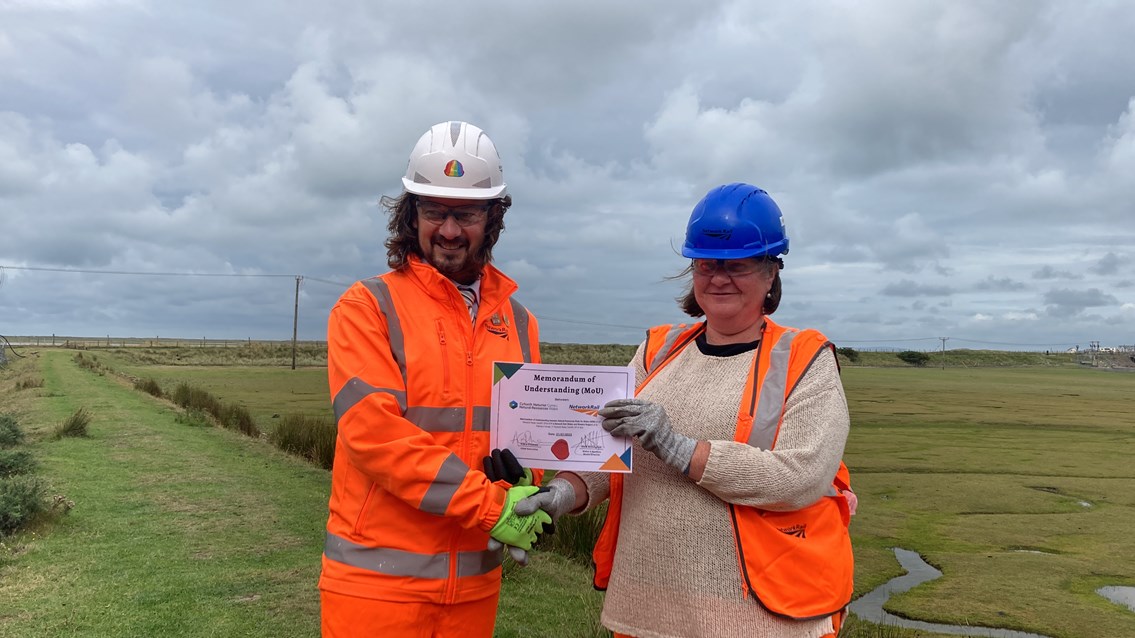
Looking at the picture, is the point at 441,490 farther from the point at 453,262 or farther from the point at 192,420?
the point at 192,420

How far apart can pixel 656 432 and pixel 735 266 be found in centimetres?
57

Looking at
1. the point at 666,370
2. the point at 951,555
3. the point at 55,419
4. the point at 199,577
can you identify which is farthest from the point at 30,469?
the point at 951,555

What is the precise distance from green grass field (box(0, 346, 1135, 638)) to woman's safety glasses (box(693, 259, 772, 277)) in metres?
2.52

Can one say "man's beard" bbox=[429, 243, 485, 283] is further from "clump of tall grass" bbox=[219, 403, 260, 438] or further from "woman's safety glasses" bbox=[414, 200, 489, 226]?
"clump of tall grass" bbox=[219, 403, 260, 438]

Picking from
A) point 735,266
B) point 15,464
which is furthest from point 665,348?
point 15,464

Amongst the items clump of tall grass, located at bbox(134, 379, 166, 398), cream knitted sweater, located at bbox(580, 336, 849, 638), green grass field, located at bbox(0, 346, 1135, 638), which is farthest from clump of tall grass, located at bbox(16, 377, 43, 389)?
cream knitted sweater, located at bbox(580, 336, 849, 638)

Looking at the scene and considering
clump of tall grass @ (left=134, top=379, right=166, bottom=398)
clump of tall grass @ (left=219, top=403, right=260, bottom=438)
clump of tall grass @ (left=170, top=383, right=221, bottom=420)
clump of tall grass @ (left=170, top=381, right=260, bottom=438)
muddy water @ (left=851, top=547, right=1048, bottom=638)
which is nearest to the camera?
muddy water @ (left=851, top=547, right=1048, bottom=638)

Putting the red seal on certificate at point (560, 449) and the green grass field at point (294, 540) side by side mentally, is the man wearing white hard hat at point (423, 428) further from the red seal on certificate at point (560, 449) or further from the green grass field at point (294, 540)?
the green grass field at point (294, 540)

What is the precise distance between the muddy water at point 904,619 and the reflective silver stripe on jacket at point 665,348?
3493 millimetres

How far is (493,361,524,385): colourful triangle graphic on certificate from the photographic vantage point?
236 centimetres

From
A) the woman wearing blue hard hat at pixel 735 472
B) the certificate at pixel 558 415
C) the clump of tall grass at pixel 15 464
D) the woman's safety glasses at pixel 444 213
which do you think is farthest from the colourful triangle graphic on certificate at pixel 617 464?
the clump of tall grass at pixel 15 464

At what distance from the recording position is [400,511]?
229cm
